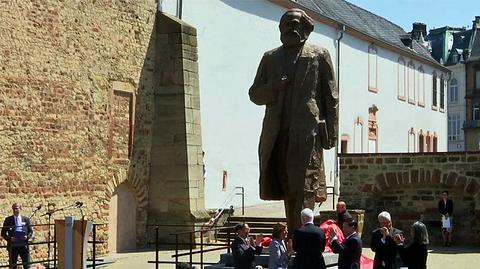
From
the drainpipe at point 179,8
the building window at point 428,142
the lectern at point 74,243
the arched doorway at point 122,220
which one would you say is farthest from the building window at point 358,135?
the lectern at point 74,243

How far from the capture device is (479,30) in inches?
2483

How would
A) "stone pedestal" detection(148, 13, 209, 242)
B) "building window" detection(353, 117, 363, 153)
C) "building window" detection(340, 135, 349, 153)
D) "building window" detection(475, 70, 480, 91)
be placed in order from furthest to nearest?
"building window" detection(475, 70, 480, 91) < "building window" detection(353, 117, 363, 153) < "building window" detection(340, 135, 349, 153) < "stone pedestal" detection(148, 13, 209, 242)

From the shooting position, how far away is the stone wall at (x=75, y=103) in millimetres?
17453

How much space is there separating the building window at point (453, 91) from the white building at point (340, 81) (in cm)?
1565

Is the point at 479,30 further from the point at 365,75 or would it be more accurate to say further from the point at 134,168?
the point at 134,168

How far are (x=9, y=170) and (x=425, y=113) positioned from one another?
3270 cm

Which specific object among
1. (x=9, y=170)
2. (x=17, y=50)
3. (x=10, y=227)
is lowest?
(x=10, y=227)

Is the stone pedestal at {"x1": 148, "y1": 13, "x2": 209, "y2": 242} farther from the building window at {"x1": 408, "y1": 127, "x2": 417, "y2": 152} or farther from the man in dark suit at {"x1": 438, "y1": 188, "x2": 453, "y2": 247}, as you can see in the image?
the building window at {"x1": 408, "y1": 127, "x2": 417, "y2": 152}

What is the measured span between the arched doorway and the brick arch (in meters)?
0.12

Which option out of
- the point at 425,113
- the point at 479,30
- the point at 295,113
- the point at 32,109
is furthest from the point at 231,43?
the point at 479,30

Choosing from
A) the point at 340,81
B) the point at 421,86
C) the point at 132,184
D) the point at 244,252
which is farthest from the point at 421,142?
the point at 244,252

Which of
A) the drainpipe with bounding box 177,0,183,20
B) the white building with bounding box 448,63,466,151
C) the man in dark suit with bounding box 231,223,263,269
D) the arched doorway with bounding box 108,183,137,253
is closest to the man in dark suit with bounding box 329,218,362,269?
the man in dark suit with bounding box 231,223,263,269

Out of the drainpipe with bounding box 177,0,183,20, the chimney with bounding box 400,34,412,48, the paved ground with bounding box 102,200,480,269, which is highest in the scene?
the chimney with bounding box 400,34,412,48

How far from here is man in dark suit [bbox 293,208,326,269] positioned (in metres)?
7.52
